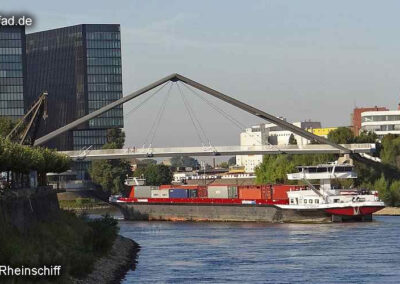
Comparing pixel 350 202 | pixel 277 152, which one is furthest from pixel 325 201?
pixel 277 152

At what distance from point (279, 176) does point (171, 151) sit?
17.6 meters

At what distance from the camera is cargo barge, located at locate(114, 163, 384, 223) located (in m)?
108

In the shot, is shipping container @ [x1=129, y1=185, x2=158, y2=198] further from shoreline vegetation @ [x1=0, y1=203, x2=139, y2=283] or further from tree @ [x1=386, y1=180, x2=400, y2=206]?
shoreline vegetation @ [x1=0, y1=203, x2=139, y2=283]

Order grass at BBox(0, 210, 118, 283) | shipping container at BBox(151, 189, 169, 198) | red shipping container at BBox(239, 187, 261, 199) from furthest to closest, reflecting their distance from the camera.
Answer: shipping container at BBox(151, 189, 169, 198), red shipping container at BBox(239, 187, 261, 199), grass at BBox(0, 210, 118, 283)

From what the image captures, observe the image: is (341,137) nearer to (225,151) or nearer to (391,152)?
(391,152)

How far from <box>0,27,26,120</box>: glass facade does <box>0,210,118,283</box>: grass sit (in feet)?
362

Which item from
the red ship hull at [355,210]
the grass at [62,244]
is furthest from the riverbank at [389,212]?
the grass at [62,244]

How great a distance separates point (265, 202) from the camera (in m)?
118

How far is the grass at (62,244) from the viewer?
4597 centimetres

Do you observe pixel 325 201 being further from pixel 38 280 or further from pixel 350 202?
pixel 38 280

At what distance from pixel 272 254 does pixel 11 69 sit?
391ft

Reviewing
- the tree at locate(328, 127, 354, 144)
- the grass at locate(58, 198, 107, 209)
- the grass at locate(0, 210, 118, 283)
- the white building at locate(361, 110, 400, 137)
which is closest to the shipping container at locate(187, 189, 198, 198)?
the tree at locate(328, 127, 354, 144)

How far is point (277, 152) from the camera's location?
13125 cm

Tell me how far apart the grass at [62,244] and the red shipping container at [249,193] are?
1851 inches
